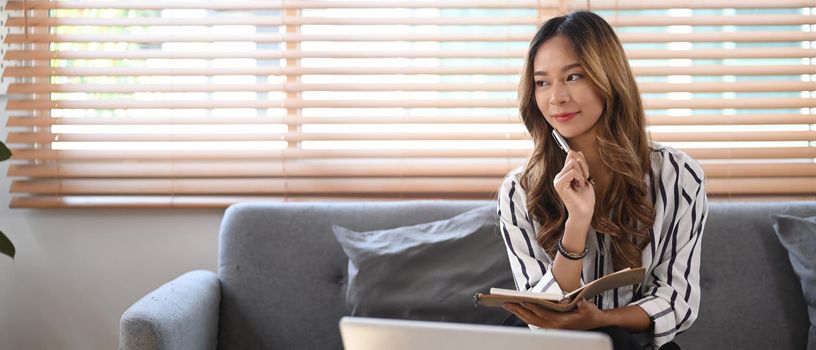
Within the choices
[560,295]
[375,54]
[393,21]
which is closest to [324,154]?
[375,54]

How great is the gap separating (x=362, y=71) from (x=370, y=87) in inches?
2.3

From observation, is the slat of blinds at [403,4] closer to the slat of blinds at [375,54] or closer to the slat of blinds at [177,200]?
the slat of blinds at [375,54]

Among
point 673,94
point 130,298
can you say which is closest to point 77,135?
point 130,298

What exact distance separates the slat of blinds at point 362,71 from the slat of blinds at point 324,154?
0.25m

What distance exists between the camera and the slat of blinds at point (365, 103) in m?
2.67

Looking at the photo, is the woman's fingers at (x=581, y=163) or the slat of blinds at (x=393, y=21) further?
the slat of blinds at (x=393, y=21)

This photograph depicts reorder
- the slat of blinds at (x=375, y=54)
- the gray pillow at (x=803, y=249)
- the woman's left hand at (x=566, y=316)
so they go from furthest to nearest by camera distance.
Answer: the slat of blinds at (x=375, y=54) → the gray pillow at (x=803, y=249) → the woman's left hand at (x=566, y=316)

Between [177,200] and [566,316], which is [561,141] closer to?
[566,316]

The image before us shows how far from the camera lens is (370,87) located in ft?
8.86

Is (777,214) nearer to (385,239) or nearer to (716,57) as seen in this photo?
(716,57)

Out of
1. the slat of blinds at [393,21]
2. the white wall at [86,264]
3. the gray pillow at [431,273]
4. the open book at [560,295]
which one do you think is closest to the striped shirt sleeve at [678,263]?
the open book at [560,295]

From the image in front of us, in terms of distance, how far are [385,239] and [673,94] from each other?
3.70 feet

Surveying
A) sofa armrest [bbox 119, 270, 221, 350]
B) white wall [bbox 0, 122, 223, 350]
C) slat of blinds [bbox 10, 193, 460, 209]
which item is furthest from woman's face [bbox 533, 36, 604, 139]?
white wall [bbox 0, 122, 223, 350]

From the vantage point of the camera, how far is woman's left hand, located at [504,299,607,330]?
62.4 inches
